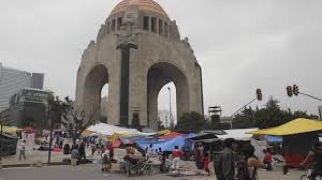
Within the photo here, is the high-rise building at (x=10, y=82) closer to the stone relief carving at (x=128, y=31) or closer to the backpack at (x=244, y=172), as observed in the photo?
the stone relief carving at (x=128, y=31)

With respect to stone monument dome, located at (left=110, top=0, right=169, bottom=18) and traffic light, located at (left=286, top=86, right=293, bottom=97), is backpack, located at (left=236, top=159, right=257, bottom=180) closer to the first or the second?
traffic light, located at (left=286, top=86, right=293, bottom=97)

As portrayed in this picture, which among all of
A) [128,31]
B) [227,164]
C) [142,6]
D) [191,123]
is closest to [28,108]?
[142,6]

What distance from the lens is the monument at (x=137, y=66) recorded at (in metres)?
57.2

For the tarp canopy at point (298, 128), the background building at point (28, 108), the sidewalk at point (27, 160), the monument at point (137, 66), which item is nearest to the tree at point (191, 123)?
the monument at point (137, 66)

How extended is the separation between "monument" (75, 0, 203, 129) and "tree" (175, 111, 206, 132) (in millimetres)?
4946

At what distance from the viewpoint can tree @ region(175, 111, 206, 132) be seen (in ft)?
174

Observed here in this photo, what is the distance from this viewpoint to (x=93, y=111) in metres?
61.8

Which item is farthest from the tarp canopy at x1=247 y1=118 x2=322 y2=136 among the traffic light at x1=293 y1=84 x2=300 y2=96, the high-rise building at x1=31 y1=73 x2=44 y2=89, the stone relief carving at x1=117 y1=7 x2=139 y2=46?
the high-rise building at x1=31 y1=73 x2=44 y2=89

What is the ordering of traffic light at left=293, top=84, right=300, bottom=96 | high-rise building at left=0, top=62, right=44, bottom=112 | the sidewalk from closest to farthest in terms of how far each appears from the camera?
the sidewalk, traffic light at left=293, top=84, right=300, bottom=96, high-rise building at left=0, top=62, right=44, bottom=112

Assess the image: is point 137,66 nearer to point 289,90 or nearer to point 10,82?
point 289,90

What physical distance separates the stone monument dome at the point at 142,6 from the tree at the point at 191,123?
62.0 ft

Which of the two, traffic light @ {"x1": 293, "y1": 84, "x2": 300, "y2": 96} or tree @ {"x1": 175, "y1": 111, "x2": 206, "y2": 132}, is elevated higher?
tree @ {"x1": 175, "y1": 111, "x2": 206, "y2": 132}

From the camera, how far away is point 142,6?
65.2 m

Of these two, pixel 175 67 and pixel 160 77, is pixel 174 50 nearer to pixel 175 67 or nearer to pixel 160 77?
pixel 175 67
